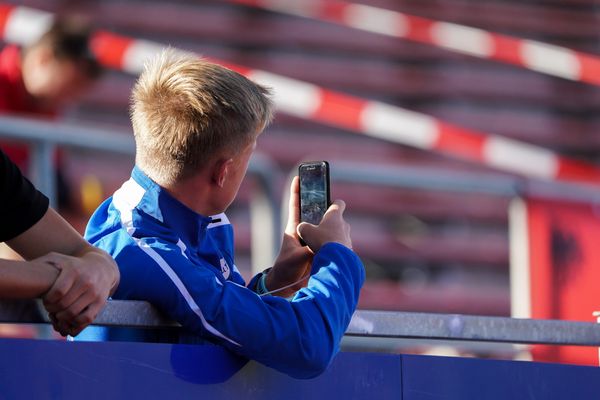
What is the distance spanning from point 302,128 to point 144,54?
1.45 m

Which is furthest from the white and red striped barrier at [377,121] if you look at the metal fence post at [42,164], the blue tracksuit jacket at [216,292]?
the blue tracksuit jacket at [216,292]

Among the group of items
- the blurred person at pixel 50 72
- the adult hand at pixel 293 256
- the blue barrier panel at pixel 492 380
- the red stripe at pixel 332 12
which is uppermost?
the red stripe at pixel 332 12

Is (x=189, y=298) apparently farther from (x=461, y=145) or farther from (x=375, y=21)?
(x=375, y=21)

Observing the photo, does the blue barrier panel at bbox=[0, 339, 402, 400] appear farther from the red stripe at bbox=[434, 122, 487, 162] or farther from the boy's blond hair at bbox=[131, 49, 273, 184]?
the red stripe at bbox=[434, 122, 487, 162]

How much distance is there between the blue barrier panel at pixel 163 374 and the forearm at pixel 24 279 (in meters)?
0.06

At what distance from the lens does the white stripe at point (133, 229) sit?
1622 millimetres

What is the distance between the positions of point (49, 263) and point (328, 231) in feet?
1.71

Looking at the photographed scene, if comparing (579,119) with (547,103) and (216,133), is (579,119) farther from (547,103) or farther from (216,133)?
(216,133)

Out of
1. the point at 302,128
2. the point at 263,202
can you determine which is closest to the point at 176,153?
the point at 263,202

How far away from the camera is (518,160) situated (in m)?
5.30

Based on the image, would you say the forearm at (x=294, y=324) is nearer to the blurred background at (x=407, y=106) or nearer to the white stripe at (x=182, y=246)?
the white stripe at (x=182, y=246)

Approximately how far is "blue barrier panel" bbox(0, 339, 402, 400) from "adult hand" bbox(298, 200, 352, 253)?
0.20 metres

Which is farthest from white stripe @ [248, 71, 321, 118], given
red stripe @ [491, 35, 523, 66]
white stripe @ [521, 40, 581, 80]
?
white stripe @ [521, 40, 581, 80]

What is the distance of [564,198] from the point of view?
3770 millimetres
